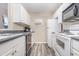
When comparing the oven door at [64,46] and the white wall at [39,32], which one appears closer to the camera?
the oven door at [64,46]

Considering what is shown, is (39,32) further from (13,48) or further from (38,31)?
(13,48)

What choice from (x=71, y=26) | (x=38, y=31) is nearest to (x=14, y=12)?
(x=71, y=26)

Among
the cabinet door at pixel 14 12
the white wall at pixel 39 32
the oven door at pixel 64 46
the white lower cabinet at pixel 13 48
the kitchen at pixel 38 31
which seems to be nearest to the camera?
the white lower cabinet at pixel 13 48

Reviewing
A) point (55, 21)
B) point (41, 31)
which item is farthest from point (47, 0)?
point (41, 31)

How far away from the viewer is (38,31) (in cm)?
478

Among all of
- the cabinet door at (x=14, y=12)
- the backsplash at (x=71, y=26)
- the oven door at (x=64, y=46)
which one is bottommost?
the oven door at (x=64, y=46)

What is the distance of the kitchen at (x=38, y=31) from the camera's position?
49.8 inches

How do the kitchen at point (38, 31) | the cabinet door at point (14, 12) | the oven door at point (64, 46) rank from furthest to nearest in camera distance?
the cabinet door at point (14, 12) < the oven door at point (64, 46) < the kitchen at point (38, 31)

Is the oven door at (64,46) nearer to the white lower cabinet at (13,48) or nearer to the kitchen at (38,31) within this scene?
the kitchen at (38,31)

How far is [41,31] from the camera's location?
4789 millimetres

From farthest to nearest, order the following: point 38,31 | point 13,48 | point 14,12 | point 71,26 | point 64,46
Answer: point 38,31, point 71,26, point 14,12, point 64,46, point 13,48

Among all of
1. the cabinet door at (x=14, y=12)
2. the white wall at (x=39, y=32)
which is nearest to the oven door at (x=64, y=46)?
the cabinet door at (x=14, y=12)

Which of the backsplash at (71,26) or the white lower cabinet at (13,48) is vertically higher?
the backsplash at (71,26)

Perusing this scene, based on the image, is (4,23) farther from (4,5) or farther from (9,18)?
(4,5)
